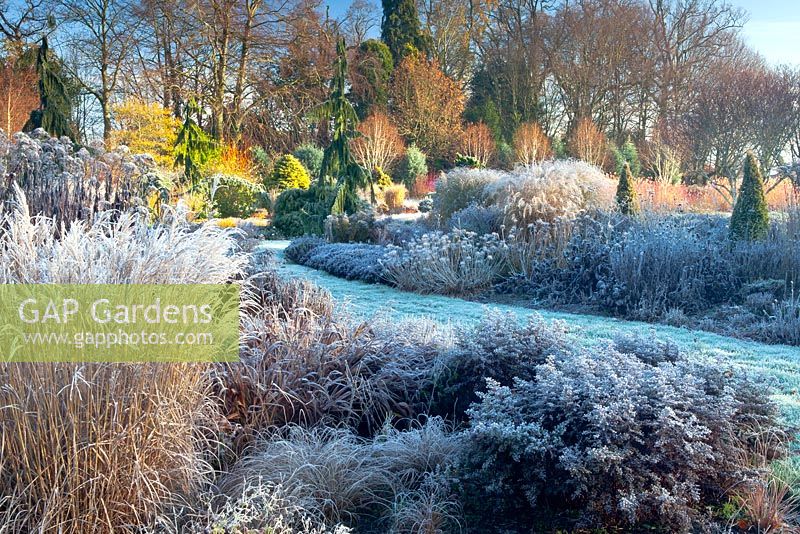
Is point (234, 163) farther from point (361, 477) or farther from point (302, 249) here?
point (361, 477)

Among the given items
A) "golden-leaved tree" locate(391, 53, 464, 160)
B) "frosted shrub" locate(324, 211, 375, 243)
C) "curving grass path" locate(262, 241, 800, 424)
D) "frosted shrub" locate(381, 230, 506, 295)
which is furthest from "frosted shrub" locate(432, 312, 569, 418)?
"golden-leaved tree" locate(391, 53, 464, 160)

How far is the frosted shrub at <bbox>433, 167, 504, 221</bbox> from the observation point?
11.3m

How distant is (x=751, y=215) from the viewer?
743 cm

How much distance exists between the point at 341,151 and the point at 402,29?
16.5 meters

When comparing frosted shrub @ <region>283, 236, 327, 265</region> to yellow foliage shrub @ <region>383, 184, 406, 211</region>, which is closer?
frosted shrub @ <region>283, 236, 327, 265</region>

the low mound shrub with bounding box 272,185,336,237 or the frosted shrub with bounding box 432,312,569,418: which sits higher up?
the low mound shrub with bounding box 272,185,336,237

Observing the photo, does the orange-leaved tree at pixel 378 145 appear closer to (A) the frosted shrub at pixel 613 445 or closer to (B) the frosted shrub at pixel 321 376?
(B) the frosted shrub at pixel 321 376

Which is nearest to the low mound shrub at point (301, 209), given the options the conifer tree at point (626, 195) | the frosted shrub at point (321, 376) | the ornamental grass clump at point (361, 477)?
the conifer tree at point (626, 195)

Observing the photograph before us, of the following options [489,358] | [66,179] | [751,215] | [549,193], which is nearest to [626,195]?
[549,193]

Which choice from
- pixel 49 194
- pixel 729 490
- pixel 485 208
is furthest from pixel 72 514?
pixel 485 208

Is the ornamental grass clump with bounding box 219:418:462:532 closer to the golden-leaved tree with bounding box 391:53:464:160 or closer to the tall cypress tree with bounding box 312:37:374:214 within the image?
the tall cypress tree with bounding box 312:37:374:214

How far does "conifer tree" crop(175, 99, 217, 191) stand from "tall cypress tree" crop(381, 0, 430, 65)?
43.7ft

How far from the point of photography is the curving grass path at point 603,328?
13.1 ft

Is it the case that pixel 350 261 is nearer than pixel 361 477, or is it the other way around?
pixel 361 477
